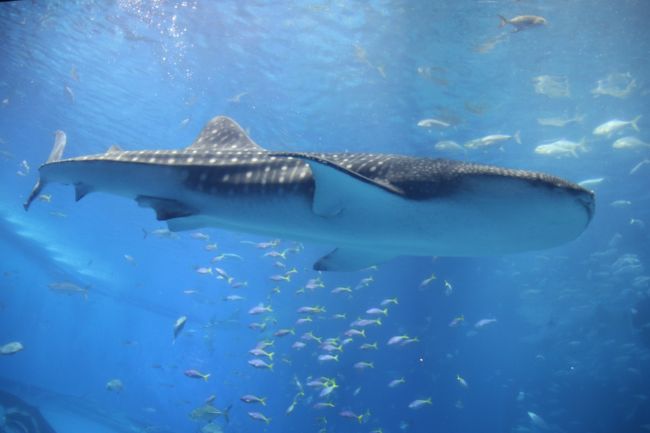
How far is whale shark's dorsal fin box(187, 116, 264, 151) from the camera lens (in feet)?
16.1

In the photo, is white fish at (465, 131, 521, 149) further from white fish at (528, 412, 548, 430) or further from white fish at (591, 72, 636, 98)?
white fish at (528, 412, 548, 430)

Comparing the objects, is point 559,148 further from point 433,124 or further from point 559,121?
point 433,124

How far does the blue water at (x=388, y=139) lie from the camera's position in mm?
12109

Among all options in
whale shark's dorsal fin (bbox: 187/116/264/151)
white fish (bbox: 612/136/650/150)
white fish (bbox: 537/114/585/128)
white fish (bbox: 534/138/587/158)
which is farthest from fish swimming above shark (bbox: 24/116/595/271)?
white fish (bbox: 612/136/650/150)

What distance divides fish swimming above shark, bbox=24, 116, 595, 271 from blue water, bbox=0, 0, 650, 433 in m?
9.12

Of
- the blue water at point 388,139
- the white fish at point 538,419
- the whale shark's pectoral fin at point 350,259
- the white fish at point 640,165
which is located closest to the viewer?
the whale shark's pectoral fin at point 350,259

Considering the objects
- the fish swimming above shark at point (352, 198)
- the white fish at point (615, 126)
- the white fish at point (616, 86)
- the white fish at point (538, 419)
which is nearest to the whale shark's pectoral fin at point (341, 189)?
the fish swimming above shark at point (352, 198)

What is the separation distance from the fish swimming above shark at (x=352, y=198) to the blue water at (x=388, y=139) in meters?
9.12

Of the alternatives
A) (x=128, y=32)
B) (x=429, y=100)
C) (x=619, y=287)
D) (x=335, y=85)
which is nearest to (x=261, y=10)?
(x=335, y=85)

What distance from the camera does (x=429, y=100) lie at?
14469mm

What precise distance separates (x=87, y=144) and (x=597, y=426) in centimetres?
3746

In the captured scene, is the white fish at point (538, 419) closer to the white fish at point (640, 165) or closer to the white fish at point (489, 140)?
the white fish at point (640, 165)

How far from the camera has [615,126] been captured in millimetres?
13812

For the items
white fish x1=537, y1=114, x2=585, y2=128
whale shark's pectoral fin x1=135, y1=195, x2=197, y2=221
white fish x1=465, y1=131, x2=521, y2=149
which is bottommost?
whale shark's pectoral fin x1=135, y1=195, x2=197, y2=221
